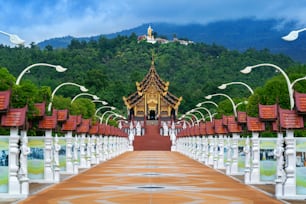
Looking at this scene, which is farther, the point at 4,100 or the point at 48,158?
the point at 48,158

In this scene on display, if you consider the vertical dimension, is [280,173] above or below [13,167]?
below

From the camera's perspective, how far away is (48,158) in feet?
107

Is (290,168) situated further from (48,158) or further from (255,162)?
(48,158)

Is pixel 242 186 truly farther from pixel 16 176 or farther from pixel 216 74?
pixel 216 74

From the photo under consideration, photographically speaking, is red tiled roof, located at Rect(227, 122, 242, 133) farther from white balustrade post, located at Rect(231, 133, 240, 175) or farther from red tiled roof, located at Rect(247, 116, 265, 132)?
red tiled roof, located at Rect(247, 116, 265, 132)

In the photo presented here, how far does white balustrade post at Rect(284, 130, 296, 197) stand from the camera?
25.4 metres

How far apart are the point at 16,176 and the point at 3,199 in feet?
3.30

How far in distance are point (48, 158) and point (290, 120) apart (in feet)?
40.1

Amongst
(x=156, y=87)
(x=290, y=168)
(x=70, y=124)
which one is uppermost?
(x=156, y=87)

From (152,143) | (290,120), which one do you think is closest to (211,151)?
(290,120)

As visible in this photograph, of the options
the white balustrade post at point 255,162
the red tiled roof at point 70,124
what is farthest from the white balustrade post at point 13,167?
the red tiled roof at point 70,124

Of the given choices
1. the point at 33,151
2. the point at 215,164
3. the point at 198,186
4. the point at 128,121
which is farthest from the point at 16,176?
the point at 128,121

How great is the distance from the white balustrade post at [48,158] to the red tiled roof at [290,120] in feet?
38.0

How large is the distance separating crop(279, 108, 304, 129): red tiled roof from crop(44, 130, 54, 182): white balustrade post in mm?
11574
